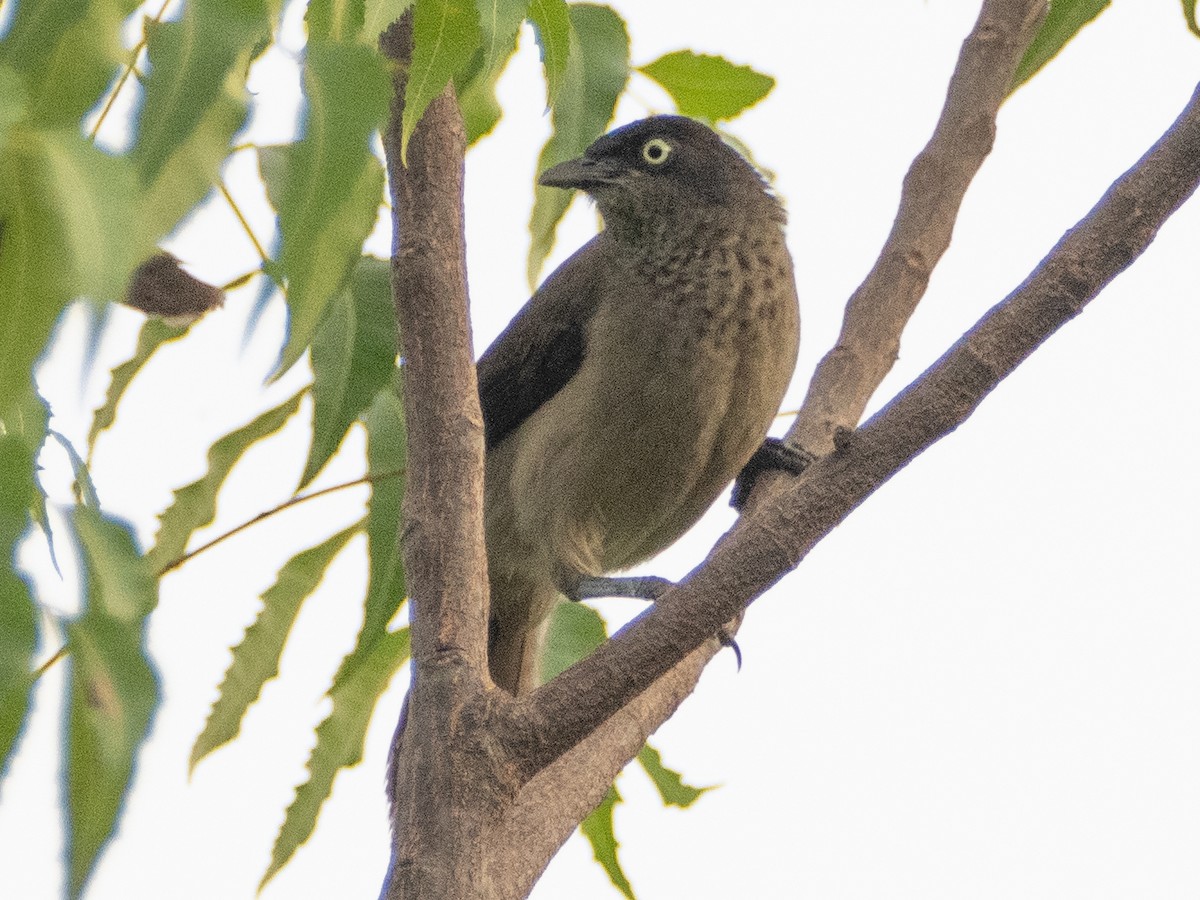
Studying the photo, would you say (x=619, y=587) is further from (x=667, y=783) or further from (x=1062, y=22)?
(x=1062, y=22)

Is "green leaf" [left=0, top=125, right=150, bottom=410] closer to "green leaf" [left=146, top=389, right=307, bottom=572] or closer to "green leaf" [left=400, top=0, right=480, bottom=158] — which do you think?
"green leaf" [left=400, top=0, right=480, bottom=158]

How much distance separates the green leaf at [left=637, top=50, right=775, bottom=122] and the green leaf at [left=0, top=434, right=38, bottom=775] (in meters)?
1.97

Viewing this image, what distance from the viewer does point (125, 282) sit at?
4.64 feet

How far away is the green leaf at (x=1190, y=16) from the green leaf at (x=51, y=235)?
5.24 ft

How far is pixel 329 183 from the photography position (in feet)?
6.30

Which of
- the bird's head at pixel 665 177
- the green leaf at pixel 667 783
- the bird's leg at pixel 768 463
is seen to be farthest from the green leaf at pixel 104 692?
the bird's head at pixel 665 177

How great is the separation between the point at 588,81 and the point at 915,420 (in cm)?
95

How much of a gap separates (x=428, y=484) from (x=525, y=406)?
1.85m

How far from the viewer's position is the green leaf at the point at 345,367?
271 centimetres

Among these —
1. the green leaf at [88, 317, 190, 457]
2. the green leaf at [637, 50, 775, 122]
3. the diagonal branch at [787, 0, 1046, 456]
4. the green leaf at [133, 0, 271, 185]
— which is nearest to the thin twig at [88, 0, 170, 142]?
the green leaf at [133, 0, 271, 185]

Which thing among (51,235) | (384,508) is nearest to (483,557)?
(384,508)

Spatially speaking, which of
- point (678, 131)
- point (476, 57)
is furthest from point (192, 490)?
point (678, 131)

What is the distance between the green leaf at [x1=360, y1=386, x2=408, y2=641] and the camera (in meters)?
2.88

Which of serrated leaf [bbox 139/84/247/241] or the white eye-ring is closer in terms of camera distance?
serrated leaf [bbox 139/84/247/241]
